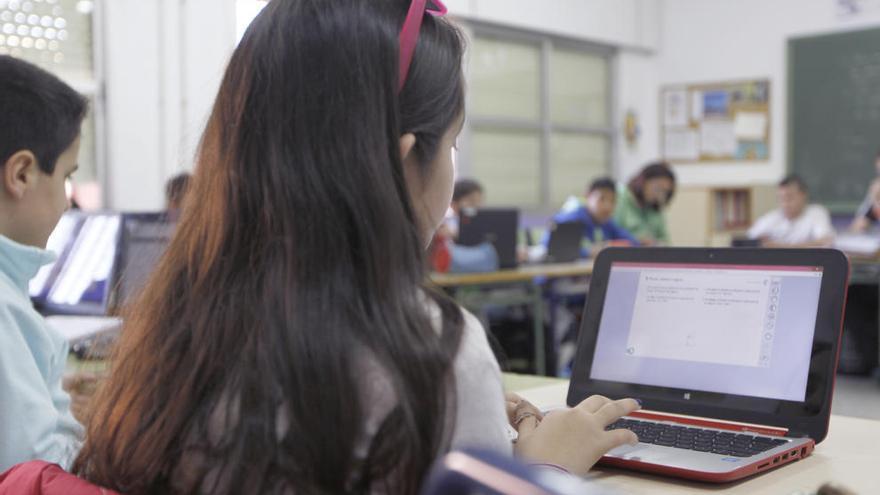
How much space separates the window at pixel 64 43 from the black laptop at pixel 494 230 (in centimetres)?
194

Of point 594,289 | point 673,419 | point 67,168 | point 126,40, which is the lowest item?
point 673,419

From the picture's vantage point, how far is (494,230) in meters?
4.62

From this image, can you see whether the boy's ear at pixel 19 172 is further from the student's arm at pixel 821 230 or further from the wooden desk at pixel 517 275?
the student's arm at pixel 821 230

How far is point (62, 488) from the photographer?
2.25 ft

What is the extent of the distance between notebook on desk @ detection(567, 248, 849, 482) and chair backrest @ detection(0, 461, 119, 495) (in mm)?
558

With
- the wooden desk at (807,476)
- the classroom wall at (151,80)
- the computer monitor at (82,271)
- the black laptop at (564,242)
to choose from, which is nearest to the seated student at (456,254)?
the black laptop at (564,242)

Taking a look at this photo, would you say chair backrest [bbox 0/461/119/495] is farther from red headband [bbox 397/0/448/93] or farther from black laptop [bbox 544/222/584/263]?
black laptop [bbox 544/222/584/263]

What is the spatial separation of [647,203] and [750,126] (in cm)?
178

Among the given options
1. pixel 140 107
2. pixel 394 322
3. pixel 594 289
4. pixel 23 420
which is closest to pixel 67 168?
pixel 23 420

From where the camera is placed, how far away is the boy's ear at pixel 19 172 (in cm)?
141

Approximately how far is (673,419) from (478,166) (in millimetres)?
5325

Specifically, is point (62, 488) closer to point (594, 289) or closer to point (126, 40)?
point (594, 289)

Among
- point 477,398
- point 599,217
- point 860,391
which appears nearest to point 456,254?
point 599,217

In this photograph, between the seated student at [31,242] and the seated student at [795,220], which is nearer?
the seated student at [31,242]
